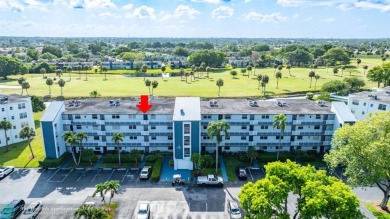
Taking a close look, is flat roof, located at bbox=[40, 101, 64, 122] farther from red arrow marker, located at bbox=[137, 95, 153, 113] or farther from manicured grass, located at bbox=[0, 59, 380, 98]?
manicured grass, located at bbox=[0, 59, 380, 98]

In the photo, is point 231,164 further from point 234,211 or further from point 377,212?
point 377,212

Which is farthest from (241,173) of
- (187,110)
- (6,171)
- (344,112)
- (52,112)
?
(6,171)

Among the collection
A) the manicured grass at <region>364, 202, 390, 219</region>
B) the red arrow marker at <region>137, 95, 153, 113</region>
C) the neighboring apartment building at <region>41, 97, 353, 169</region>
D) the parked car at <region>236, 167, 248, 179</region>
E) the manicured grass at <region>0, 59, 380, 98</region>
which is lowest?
the manicured grass at <region>364, 202, 390, 219</region>

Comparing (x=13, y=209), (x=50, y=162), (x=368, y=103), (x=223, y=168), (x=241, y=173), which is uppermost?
(x=368, y=103)

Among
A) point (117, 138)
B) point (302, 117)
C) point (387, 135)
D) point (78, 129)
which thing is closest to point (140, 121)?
point (117, 138)

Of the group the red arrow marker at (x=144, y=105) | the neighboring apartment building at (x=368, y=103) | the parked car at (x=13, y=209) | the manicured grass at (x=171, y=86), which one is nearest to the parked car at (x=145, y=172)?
the red arrow marker at (x=144, y=105)

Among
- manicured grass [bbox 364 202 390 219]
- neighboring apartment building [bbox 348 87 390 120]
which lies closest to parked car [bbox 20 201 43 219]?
manicured grass [bbox 364 202 390 219]

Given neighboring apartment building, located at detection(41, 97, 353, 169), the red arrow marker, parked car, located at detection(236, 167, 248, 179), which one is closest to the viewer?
parked car, located at detection(236, 167, 248, 179)
